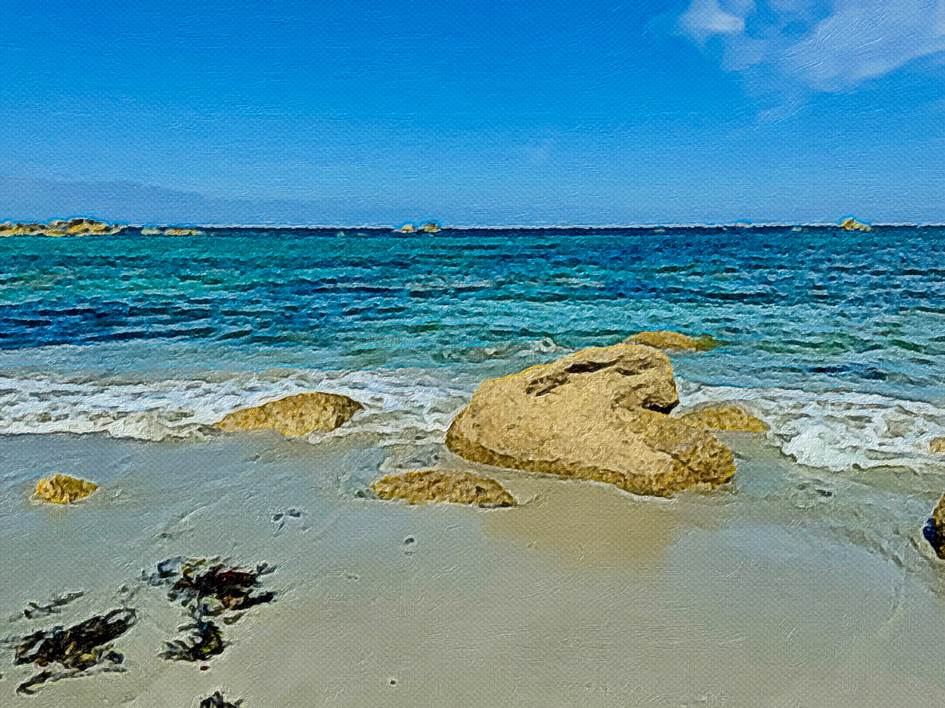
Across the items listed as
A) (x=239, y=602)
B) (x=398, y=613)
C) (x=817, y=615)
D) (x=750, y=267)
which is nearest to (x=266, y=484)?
(x=239, y=602)

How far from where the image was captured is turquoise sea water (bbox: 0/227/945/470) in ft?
23.7

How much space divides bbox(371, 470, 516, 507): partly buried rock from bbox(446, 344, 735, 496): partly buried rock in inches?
25.1

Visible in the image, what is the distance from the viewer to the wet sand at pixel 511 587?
312 centimetres

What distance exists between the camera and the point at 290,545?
444 cm

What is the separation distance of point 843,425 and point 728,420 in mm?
1025

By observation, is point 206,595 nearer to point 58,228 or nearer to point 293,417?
point 293,417

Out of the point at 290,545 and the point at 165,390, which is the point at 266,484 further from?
the point at 165,390

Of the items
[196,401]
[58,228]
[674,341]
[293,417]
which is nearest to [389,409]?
[293,417]

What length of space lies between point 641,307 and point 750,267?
43.0 feet

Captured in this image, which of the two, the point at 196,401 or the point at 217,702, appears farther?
the point at 196,401

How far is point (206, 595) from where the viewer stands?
3.83 metres

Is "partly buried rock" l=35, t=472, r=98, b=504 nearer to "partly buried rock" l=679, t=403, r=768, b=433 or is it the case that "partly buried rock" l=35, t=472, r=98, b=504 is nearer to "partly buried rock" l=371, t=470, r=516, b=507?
"partly buried rock" l=371, t=470, r=516, b=507

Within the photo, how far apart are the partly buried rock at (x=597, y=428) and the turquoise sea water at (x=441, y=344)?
0.85 meters

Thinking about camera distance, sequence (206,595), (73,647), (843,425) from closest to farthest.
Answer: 1. (73,647)
2. (206,595)
3. (843,425)
